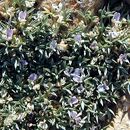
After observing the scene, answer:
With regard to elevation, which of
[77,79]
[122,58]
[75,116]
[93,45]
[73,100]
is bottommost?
[75,116]

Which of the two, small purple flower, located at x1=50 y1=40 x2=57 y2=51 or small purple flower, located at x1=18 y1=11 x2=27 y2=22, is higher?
small purple flower, located at x1=18 y1=11 x2=27 y2=22

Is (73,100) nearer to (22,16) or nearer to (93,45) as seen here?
(93,45)

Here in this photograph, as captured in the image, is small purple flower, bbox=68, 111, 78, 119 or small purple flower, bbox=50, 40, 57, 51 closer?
small purple flower, bbox=50, 40, 57, 51

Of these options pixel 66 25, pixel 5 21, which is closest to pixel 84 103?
pixel 66 25

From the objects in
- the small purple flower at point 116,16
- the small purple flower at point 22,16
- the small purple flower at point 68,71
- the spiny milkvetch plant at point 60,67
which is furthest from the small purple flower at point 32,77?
the small purple flower at point 116,16

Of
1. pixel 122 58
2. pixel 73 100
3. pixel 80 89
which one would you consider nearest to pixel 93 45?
pixel 122 58

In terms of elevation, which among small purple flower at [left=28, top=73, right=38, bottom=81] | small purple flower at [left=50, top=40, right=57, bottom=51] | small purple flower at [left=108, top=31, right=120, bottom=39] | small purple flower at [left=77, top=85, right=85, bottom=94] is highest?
small purple flower at [left=108, top=31, right=120, bottom=39]

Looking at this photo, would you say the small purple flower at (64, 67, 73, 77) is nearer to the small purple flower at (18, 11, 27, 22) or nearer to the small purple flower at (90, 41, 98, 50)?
the small purple flower at (90, 41, 98, 50)

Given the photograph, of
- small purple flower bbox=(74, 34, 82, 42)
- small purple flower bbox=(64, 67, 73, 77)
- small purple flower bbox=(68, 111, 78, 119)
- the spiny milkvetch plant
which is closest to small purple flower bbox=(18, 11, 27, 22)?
the spiny milkvetch plant
